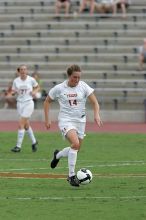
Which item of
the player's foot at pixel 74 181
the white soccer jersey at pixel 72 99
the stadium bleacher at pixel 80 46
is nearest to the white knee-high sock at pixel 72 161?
the player's foot at pixel 74 181

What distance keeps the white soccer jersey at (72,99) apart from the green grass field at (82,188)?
3.65ft

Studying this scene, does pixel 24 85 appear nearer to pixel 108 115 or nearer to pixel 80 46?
pixel 108 115

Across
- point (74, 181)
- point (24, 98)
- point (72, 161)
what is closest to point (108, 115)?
point (24, 98)

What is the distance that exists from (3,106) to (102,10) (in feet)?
22.4

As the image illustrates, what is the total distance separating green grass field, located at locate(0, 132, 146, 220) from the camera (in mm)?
11242

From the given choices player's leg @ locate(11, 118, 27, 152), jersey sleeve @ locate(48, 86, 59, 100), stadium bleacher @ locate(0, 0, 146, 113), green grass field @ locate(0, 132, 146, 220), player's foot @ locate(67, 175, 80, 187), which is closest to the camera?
green grass field @ locate(0, 132, 146, 220)

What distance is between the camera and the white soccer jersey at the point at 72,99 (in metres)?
14.2

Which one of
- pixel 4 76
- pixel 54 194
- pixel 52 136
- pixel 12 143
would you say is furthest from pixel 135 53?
pixel 54 194

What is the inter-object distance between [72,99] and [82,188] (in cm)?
148

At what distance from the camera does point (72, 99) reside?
46.6ft

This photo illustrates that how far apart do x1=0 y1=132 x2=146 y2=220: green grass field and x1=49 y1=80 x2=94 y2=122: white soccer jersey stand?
1.11 metres

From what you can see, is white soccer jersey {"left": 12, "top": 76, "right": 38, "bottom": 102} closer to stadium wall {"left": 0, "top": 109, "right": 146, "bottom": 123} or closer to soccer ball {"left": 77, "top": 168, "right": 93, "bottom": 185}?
soccer ball {"left": 77, "top": 168, "right": 93, "bottom": 185}

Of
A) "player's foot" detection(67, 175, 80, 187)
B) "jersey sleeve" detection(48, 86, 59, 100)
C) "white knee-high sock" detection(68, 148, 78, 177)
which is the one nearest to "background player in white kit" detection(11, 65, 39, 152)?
"jersey sleeve" detection(48, 86, 59, 100)

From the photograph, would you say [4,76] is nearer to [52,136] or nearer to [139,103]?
[139,103]
